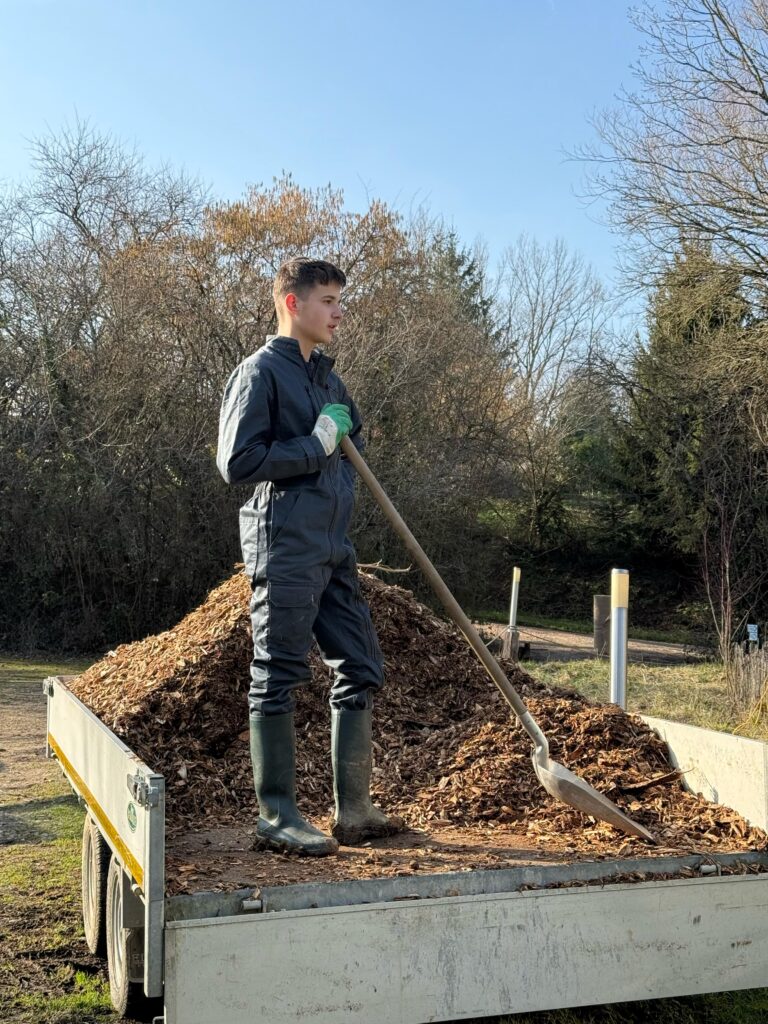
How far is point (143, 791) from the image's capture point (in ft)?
8.01

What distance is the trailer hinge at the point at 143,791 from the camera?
240 centimetres

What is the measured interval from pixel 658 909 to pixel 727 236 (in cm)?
1336

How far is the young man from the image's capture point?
10.3 ft

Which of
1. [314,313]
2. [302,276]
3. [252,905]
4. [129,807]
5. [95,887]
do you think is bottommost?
[95,887]

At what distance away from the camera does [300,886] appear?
2.54m

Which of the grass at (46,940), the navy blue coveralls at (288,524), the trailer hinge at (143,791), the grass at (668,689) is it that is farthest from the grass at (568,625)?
the trailer hinge at (143,791)

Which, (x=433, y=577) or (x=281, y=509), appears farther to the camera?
(x=433, y=577)

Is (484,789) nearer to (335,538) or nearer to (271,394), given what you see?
(335,538)

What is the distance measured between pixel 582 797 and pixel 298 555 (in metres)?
1.16

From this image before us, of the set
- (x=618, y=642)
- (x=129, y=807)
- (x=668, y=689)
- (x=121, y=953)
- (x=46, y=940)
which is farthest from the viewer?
(x=668, y=689)

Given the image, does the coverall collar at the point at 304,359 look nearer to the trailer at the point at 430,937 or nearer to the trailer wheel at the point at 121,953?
the trailer at the point at 430,937

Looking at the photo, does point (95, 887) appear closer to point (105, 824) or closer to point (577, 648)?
point (105, 824)

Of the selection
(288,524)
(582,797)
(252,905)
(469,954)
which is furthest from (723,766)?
(252,905)

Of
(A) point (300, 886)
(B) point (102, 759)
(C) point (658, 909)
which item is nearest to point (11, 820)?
(B) point (102, 759)
